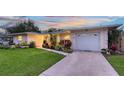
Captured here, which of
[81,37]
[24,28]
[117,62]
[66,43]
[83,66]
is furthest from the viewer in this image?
[81,37]

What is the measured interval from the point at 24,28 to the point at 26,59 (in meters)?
0.96

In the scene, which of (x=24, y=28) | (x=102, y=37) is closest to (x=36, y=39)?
(x=24, y=28)

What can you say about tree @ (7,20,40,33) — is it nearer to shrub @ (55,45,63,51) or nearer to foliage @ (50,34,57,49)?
foliage @ (50,34,57,49)

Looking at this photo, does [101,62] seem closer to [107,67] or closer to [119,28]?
[107,67]

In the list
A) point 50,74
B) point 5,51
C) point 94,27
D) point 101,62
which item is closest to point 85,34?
point 94,27

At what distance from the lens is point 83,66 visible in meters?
8.91

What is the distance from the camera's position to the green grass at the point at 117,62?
888 cm

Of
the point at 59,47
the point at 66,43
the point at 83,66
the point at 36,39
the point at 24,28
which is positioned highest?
the point at 24,28

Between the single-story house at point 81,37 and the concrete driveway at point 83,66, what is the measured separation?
0.33m

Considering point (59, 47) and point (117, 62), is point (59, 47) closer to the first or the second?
point (59, 47)

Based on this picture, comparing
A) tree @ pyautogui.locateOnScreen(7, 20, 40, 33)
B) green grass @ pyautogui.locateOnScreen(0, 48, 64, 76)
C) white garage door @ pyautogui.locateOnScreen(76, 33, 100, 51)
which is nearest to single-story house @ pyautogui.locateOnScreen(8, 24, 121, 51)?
white garage door @ pyautogui.locateOnScreen(76, 33, 100, 51)
